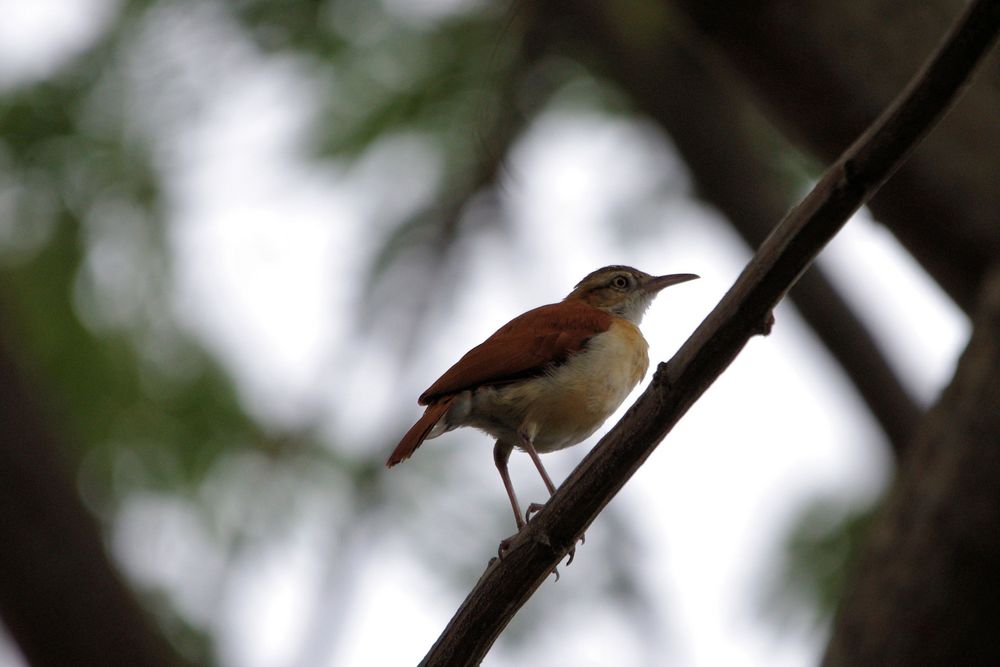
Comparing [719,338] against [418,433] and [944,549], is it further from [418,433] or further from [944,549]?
[944,549]

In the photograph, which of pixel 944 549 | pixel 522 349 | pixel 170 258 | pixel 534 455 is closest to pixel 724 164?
pixel 522 349

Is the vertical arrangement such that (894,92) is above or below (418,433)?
above

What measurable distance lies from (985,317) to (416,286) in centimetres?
335

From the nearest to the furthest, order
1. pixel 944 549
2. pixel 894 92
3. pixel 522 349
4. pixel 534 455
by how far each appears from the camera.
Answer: pixel 944 549 → pixel 534 455 → pixel 522 349 → pixel 894 92

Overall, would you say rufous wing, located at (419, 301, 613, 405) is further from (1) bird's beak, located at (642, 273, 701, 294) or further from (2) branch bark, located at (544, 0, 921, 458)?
(2) branch bark, located at (544, 0, 921, 458)

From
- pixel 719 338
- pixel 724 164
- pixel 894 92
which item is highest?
pixel 724 164

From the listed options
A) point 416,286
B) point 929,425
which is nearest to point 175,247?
point 416,286

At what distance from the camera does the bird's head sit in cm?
718

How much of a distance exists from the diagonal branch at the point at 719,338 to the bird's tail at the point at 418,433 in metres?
1.12

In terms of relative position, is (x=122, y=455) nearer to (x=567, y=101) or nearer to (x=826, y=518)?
(x=567, y=101)

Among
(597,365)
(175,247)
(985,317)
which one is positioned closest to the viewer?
(985,317)

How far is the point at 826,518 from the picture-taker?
9.08 metres

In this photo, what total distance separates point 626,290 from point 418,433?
270 cm

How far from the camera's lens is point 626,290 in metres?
7.24
